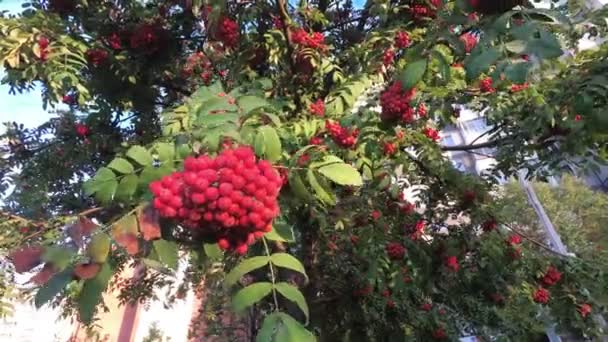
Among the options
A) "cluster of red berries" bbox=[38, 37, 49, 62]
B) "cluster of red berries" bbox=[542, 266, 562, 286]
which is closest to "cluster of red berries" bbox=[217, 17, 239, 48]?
"cluster of red berries" bbox=[38, 37, 49, 62]

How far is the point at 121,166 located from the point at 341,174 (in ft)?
2.02

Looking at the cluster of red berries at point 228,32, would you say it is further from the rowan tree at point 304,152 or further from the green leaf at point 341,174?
the green leaf at point 341,174

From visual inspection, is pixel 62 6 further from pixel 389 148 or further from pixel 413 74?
pixel 413 74

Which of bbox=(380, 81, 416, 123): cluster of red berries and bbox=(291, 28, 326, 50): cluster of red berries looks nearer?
bbox=(380, 81, 416, 123): cluster of red berries

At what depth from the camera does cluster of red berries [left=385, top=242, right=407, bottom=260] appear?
3.17 m

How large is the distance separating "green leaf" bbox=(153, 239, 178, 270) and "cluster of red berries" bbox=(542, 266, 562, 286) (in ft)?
11.2

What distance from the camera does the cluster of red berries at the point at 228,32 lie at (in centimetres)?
283

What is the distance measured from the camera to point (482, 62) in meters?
1.09

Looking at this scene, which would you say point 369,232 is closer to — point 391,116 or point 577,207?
point 391,116

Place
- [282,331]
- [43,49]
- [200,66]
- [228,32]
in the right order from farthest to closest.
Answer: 1. [200,66]
2. [228,32]
3. [43,49]
4. [282,331]

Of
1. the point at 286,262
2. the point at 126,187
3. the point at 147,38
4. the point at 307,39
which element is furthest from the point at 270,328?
the point at 147,38

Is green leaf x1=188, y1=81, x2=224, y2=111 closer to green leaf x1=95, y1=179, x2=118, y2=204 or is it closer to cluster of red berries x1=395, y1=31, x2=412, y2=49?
green leaf x1=95, y1=179, x2=118, y2=204

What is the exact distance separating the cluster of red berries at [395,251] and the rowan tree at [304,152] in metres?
0.02

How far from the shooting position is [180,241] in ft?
3.86
